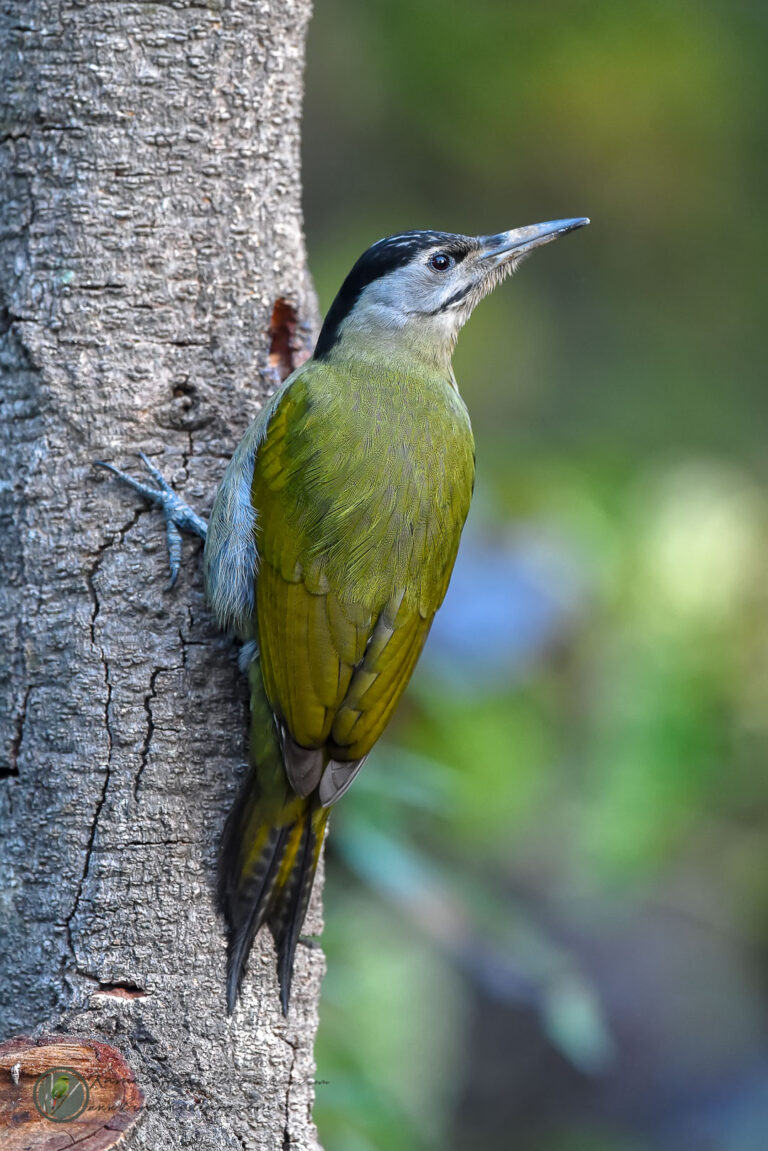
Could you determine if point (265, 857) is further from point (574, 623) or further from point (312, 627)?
point (574, 623)

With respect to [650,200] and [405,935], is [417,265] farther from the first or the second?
[650,200]

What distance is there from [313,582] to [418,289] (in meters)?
0.89

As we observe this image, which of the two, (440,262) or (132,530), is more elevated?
(440,262)

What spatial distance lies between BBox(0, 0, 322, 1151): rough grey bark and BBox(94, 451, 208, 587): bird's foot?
3 cm

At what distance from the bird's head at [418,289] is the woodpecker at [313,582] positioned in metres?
0.15

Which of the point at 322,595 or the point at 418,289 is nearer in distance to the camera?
the point at 322,595

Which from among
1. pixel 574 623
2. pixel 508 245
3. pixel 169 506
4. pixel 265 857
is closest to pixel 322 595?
pixel 169 506

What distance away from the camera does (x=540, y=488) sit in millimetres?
4949

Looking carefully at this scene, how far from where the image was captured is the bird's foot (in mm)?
2689

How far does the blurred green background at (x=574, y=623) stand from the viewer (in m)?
4.13

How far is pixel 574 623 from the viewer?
491cm

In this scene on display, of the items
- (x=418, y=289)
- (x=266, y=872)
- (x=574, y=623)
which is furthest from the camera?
(x=574, y=623)

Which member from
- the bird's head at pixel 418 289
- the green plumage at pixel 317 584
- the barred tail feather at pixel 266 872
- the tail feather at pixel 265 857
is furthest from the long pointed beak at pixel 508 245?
the barred tail feather at pixel 266 872

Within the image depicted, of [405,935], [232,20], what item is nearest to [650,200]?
[405,935]
